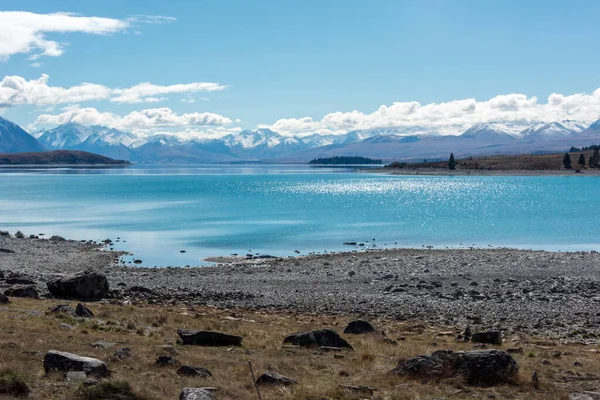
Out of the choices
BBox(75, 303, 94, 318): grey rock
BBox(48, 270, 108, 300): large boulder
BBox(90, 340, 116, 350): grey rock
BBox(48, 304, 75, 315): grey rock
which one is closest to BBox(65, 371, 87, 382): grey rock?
BBox(90, 340, 116, 350): grey rock

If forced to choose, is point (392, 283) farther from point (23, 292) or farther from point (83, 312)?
point (23, 292)

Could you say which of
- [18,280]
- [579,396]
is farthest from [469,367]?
[18,280]

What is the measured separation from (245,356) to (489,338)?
9.07 meters

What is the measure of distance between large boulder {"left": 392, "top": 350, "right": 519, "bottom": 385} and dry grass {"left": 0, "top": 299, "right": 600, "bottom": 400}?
0.33 metres

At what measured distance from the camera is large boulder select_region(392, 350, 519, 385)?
15.2m

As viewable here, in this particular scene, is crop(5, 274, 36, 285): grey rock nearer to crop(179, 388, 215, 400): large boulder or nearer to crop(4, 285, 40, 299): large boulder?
crop(4, 285, 40, 299): large boulder

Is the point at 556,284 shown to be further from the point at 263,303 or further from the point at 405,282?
the point at 263,303

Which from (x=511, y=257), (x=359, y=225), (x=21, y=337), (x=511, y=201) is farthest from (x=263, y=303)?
(x=511, y=201)

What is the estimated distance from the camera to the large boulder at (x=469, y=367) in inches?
597

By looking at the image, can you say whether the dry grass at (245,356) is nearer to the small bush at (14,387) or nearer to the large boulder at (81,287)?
the small bush at (14,387)

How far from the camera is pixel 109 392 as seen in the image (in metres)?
13.0

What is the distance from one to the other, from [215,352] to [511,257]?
118ft

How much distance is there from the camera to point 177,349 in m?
18.4

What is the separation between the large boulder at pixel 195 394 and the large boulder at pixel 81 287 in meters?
21.1
